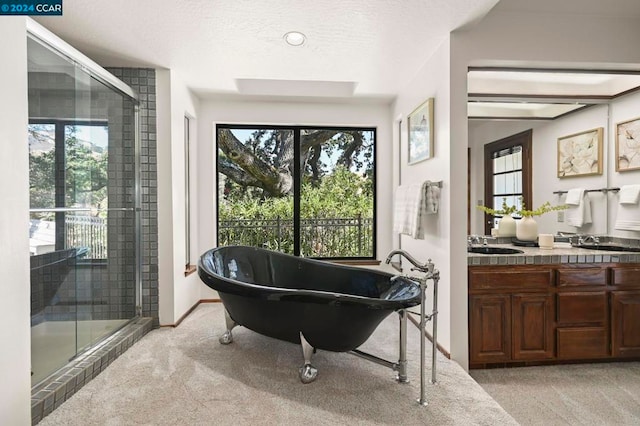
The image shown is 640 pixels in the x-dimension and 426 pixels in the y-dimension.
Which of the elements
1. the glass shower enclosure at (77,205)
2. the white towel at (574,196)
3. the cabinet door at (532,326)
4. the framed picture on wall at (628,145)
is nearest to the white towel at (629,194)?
the framed picture on wall at (628,145)

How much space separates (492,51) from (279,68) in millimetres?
1682

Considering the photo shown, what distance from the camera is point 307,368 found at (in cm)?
225

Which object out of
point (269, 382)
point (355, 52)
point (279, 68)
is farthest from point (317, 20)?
point (269, 382)

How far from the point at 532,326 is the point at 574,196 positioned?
50.4 inches

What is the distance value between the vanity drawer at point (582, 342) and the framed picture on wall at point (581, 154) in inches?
51.1

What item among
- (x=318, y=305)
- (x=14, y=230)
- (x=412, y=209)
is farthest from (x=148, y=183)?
(x=412, y=209)

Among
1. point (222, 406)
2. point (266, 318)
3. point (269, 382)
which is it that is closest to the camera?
point (222, 406)

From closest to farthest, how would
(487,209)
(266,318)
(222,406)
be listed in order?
(222,406) < (266,318) < (487,209)

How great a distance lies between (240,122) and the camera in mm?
4102

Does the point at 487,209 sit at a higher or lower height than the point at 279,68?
lower

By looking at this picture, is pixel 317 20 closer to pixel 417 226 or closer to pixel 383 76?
pixel 383 76

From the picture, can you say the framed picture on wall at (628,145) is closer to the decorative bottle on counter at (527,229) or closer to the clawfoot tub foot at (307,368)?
the decorative bottle on counter at (527,229)

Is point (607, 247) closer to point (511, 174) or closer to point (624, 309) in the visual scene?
point (624, 309)

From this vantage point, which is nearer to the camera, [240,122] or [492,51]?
[492,51]
